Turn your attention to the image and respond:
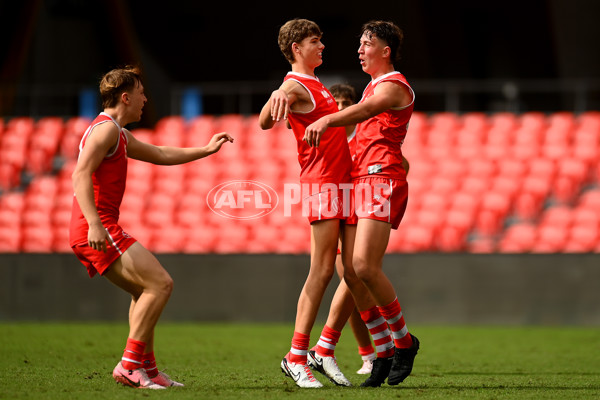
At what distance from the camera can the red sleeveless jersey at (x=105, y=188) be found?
Answer: 15.8ft

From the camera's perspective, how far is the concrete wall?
9531 mm

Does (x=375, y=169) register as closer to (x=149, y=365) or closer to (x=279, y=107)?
(x=279, y=107)

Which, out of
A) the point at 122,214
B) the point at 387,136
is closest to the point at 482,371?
the point at 387,136

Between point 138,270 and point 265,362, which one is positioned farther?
point 265,362

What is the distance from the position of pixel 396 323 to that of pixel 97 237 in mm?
1716

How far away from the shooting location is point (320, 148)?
197 inches

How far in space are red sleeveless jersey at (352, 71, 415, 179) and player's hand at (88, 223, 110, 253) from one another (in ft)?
4.72

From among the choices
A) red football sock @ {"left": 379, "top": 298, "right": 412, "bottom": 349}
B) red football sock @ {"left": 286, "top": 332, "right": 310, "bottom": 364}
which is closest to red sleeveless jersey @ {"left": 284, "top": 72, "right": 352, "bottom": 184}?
red football sock @ {"left": 379, "top": 298, "right": 412, "bottom": 349}

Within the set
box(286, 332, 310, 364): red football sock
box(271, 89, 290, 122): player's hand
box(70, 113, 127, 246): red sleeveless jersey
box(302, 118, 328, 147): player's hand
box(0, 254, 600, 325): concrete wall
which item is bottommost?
box(0, 254, 600, 325): concrete wall

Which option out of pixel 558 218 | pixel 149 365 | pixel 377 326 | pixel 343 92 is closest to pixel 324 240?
pixel 377 326

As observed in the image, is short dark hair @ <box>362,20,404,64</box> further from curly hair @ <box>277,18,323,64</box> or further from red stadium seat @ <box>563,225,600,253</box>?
red stadium seat @ <box>563,225,600,253</box>

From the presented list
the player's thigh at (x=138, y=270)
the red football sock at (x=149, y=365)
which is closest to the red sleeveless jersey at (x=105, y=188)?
the player's thigh at (x=138, y=270)

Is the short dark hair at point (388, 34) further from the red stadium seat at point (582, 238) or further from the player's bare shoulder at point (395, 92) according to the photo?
the red stadium seat at point (582, 238)

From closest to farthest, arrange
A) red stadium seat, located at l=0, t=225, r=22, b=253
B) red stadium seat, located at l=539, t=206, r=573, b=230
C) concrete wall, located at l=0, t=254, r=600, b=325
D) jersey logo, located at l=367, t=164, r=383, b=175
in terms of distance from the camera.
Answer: jersey logo, located at l=367, t=164, r=383, b=175 → concrete wall, located at l=0, t=254, r=600, b=325 → red stadium seat, located at l=539, t=206, r=573, b=230 → red stadium seat, located at l=0, t=225, r=22, b=253
